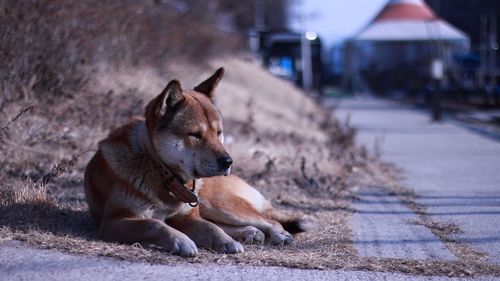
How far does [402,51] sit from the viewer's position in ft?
210

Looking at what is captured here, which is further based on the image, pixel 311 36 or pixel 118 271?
pixel 311 36

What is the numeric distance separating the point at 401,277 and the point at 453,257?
953mm

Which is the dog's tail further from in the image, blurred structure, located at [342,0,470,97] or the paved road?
blurred structure, located at [342,0,470,97]

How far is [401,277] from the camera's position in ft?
18.0

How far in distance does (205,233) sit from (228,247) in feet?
0.79

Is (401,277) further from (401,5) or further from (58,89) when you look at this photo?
(401,5)

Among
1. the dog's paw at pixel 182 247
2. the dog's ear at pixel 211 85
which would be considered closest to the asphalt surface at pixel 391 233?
the dog's paw at pixel 182 247

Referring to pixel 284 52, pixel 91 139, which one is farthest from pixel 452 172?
pixel 284 52

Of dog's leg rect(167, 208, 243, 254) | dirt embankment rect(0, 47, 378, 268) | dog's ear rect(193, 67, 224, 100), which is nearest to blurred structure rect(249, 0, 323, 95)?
dirt embankment rect(0, 47, 378, 268)

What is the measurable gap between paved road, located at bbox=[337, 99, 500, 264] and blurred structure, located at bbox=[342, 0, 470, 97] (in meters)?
7.64

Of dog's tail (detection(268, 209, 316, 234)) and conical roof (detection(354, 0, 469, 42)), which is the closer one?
dog's tail (detection(268, 209, 316, 234))

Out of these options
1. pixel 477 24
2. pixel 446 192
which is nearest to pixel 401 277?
pixel 446 192

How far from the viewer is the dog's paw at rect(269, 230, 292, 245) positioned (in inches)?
255

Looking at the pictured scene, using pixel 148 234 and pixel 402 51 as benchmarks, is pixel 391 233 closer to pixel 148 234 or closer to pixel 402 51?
pixel 148 234
